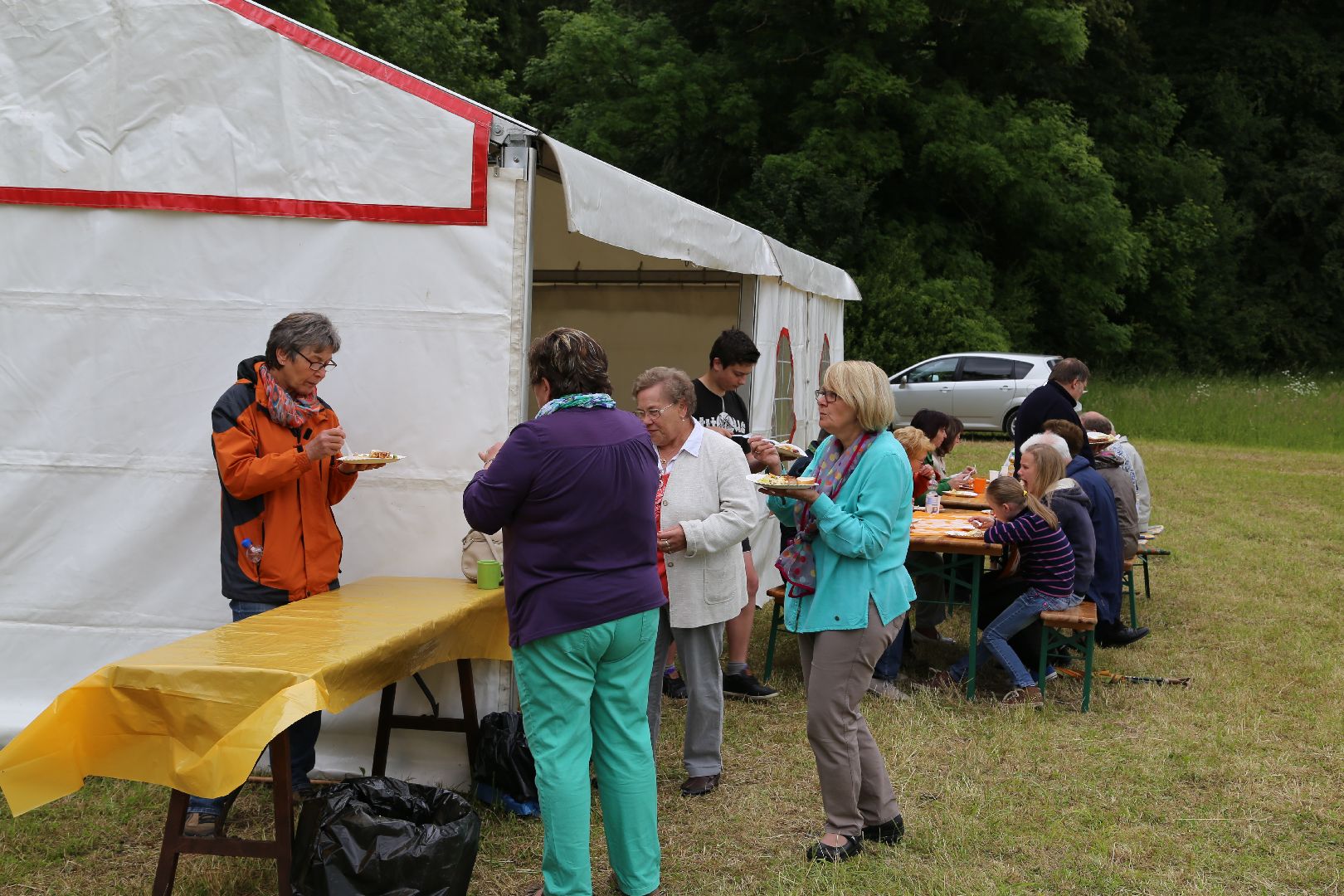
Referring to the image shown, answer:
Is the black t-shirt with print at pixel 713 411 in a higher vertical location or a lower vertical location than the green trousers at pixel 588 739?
higher

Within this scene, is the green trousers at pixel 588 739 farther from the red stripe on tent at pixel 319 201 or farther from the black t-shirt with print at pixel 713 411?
the black t-shirt with print at pixel 713 411

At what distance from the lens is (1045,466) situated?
6090 millimetres

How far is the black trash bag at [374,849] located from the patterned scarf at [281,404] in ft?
4.12

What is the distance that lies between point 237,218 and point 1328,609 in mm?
7183

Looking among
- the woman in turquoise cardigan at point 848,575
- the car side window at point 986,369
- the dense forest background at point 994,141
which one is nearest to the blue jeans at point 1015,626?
the woman in turquoise cardigan at point 848,575

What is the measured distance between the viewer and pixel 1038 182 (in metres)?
24.2

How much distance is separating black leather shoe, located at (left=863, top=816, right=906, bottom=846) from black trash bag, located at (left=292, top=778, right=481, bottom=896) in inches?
55.5

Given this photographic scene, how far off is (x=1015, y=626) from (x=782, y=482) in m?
2.72

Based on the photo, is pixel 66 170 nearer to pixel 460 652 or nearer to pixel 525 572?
pixel 460 652

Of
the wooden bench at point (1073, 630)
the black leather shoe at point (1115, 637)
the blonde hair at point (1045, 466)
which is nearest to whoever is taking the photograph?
the wooden bench at point (1073, 630)

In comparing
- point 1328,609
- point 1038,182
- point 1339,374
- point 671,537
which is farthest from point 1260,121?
point 671,537

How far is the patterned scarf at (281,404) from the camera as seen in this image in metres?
4.00

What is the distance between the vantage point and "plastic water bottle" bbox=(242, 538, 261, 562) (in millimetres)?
4027

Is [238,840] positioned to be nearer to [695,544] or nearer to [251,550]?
[251,550]
